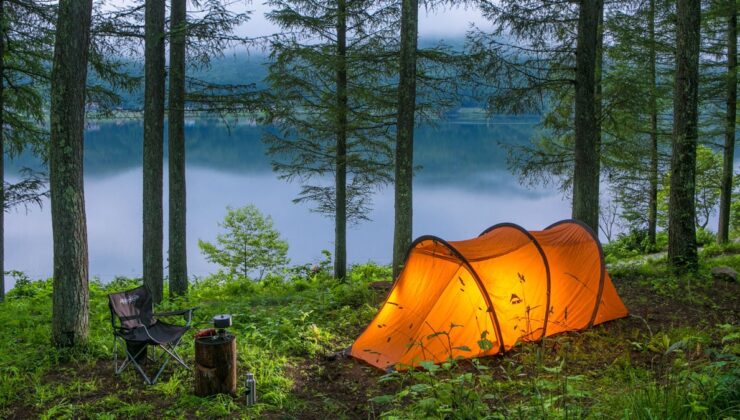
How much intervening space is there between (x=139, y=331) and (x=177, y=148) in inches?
202

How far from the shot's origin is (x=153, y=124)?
9.23m

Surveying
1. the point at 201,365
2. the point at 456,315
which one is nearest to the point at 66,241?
the point at 201,365

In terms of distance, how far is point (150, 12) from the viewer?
29.6 feet

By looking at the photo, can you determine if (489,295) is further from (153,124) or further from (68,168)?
(153,124)

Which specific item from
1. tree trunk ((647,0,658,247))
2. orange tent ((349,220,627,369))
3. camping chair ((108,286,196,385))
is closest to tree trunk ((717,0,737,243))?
tree trunk ((647,0,658,247))

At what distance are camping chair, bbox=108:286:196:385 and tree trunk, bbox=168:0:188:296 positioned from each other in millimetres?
4292

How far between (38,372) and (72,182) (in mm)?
1873

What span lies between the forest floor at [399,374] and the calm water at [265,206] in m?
4.84

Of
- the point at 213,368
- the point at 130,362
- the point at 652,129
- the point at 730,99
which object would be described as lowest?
the point at 130,362

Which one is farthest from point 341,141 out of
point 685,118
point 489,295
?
point 489,295

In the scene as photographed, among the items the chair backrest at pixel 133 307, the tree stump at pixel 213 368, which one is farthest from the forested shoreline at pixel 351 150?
the chair backrest at pixel 133 307

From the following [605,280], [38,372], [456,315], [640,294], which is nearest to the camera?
[38,372]

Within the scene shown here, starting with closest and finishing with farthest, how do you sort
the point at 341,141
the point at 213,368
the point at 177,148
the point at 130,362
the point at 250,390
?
1. the point at 250,390
2. the point at 213,368
3. the point at 130,362
4. the point at 177,148
5. the point at 341,141

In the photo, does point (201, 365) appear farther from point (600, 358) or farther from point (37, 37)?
point (37, 37)
